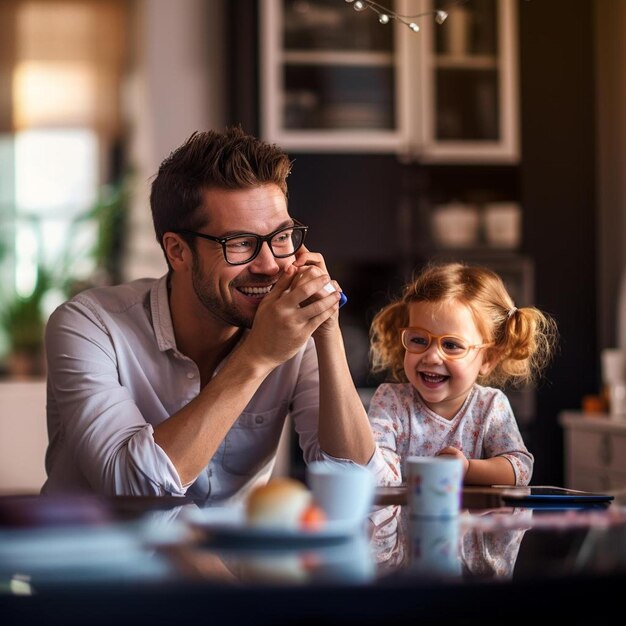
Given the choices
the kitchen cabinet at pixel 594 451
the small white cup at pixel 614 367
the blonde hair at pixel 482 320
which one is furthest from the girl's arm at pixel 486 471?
the small white cup at pixel 614 367

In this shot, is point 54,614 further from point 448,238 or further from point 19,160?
point 19,160

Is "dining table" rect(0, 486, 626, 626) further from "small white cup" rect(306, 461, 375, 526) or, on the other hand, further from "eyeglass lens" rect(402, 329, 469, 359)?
"eyeglass lens" rect(402, 329, 469, 359)

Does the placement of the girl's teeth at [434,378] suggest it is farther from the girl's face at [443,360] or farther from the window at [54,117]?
the window at [54,117]

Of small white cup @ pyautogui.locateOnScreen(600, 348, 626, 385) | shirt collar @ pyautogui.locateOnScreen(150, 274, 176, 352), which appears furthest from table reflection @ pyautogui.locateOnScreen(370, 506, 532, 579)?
small white cup @ pyautogui.locateOnScreen(600, 348, 626, 385)

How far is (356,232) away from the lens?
12.9ft

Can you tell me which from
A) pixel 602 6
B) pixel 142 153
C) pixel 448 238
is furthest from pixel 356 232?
pixel 602 6

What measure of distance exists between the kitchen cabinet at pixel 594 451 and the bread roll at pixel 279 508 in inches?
88.1

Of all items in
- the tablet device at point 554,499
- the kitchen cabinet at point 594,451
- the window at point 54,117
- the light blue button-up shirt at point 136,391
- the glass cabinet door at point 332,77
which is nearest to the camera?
the tablet device at point 554,499

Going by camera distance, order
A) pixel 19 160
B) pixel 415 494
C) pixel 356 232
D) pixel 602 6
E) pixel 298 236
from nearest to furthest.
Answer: pixel 415 494 < pixel 298 236 < pixel 356 232 < pixel 602 6 < pixel 19 160

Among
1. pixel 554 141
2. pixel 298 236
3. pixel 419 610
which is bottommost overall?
pixel 419 610

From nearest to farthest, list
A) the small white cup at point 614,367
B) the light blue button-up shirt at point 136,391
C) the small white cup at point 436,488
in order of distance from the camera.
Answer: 1. the small white cup at point 436,488
2. the light blue button-up shirt at point 136,391
3. the small white cup at point 614,367

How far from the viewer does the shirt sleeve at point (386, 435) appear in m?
1.72

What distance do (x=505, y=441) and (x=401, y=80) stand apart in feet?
8.07

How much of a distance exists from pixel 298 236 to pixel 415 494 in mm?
763
